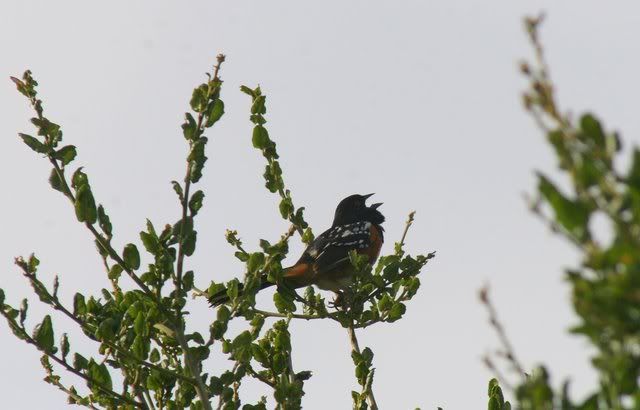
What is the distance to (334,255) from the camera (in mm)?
6988

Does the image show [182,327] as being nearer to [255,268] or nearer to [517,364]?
[255,268]

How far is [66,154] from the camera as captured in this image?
337 cm

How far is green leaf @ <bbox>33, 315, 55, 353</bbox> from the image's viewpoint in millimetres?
3209

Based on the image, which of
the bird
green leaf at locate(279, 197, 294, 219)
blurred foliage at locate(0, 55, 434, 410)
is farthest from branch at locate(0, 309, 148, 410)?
the bird

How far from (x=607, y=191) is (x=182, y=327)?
80.6 inches

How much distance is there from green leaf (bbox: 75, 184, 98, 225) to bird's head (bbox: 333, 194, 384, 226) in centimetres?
508

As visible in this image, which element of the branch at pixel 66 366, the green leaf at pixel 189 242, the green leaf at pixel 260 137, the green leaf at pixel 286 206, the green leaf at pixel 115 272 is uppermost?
the green leaf at pixel 260 137

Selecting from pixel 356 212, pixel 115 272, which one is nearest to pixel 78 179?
pixel 115 272

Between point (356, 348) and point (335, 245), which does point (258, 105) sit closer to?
point (356, 348)

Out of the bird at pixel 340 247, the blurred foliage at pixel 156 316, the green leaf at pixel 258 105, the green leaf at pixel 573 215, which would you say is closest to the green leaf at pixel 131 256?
the blurred foliage at pixel 156 316

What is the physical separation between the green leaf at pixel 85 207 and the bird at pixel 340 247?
254 cm

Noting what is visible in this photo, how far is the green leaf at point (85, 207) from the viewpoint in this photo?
3203 millimetres

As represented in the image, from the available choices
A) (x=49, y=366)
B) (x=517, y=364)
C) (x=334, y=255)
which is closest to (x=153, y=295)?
(x=49, y=366)

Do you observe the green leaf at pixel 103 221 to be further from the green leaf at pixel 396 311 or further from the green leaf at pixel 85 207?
the green leaf at pixel 396 311
